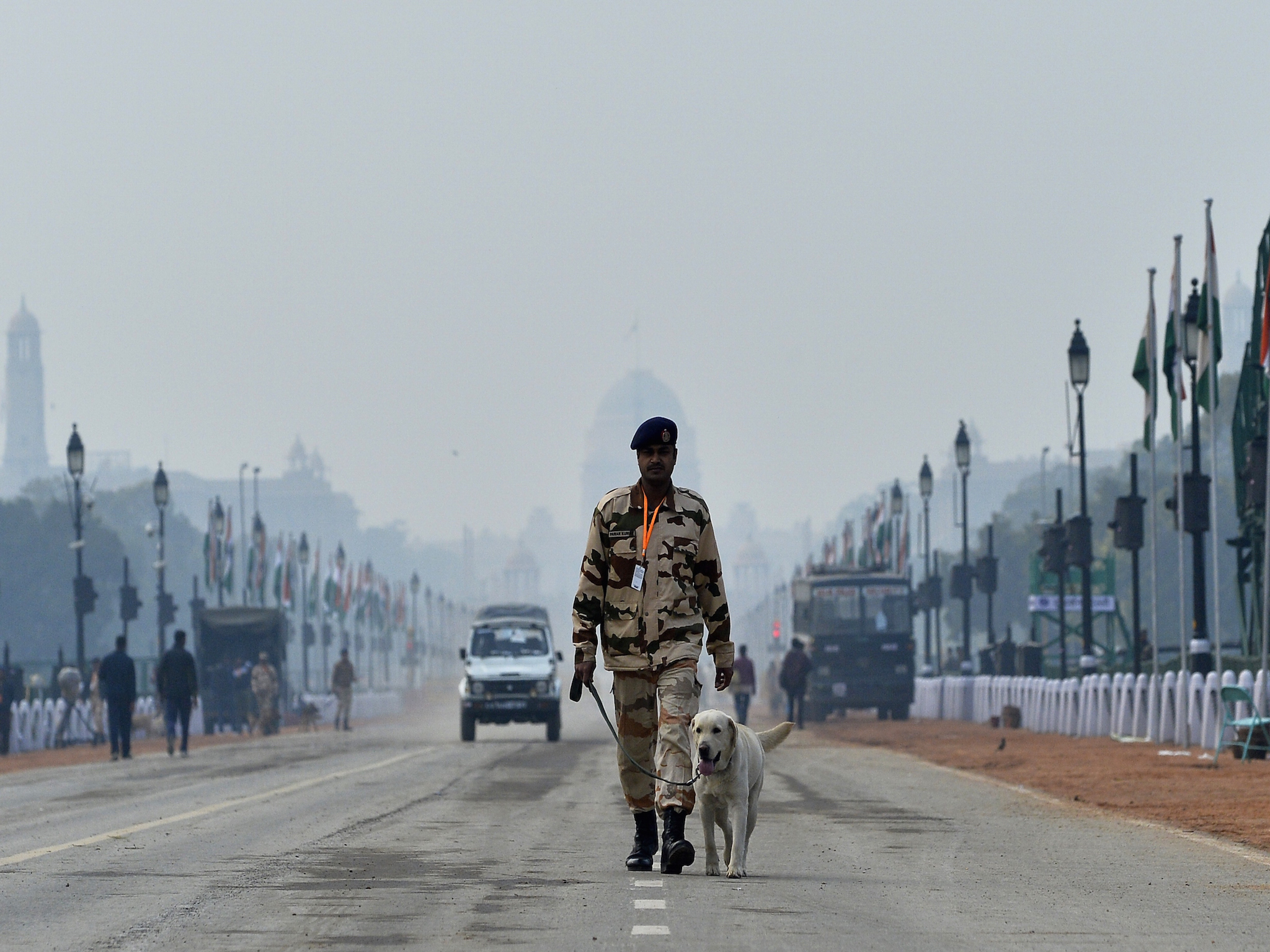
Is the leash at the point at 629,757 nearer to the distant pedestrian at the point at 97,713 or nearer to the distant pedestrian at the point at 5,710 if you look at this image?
the distant pedestrian at the point at 5,710

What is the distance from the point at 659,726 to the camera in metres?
10.8

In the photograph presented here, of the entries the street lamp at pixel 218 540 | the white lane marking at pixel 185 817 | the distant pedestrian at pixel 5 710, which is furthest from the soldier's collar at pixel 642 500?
the street lamp at pixel 218 540

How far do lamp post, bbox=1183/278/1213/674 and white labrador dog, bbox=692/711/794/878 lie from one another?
18.4 metres

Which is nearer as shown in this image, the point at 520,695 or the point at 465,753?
the point at 465,753

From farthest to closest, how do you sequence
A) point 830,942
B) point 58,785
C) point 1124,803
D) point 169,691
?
point 169,691, point 58,785, point 1124,803, point 830,942

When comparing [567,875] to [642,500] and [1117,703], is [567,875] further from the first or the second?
[1117,703]

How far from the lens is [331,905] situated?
9773 mm

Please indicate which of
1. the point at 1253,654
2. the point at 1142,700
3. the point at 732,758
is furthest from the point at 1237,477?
the point at 732,758

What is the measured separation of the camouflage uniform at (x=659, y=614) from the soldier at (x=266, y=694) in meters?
34.4

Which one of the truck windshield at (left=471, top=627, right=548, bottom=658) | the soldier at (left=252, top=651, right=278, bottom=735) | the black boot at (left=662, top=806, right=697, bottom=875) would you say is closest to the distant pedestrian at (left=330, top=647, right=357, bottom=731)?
the soldier at (left=252, top=651, right=278, bottom=735)

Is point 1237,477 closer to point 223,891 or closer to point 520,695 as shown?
point 520,695

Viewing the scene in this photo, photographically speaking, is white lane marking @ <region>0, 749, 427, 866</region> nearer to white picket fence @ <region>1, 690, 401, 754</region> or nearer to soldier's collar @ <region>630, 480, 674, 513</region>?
soldier's collar @ <region>630, 480, 674, 513</region>

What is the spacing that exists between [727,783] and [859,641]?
38917 millimetres

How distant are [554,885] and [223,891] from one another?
5.10 ft
